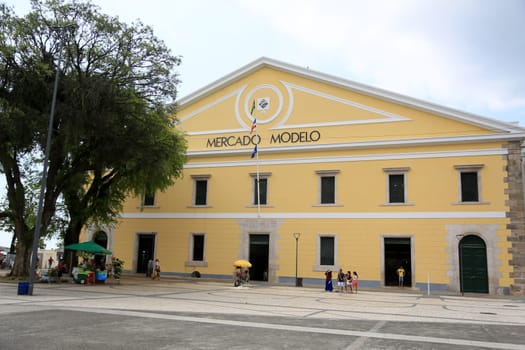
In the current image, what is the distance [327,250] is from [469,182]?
9.36 meters

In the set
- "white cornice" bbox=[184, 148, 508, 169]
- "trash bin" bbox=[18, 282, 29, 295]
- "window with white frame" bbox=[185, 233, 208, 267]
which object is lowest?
"trash bin" bbox=[18, 282, 29, 295]

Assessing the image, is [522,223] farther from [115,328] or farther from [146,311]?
[115,328]

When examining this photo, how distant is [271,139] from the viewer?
32.6 metres

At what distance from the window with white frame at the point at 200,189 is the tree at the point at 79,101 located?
302 inches

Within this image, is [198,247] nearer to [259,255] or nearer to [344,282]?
[259,255]

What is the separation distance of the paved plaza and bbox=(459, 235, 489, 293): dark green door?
310 inches

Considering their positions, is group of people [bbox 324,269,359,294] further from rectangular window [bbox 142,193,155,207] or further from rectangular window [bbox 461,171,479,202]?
rectangular window [bbox 142,193,155,207]

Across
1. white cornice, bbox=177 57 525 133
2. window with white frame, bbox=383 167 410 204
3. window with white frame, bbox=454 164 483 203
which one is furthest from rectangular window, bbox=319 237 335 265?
white cornice, bbox=177 57 525 133

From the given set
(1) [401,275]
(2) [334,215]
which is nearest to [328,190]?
(2) [334,215]

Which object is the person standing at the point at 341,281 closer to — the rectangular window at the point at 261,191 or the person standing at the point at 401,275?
the person standing at the point at 401,275

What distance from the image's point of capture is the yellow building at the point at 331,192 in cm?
2677

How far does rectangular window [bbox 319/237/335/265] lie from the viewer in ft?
96.7

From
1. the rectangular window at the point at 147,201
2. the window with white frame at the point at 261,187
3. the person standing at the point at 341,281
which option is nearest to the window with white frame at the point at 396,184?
the person standing at the point at 341,281

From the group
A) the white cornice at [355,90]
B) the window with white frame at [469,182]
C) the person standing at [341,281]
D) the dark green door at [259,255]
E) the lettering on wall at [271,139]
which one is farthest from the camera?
the lettering on wall at [271,139]
